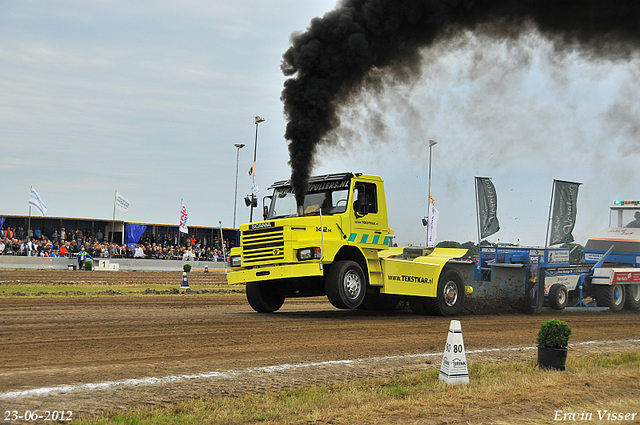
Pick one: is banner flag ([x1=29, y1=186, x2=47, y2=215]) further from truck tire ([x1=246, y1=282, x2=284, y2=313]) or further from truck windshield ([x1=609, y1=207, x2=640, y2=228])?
truck windshield ([x1=609, y1=207, x2=640, y2=228])

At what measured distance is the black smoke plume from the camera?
43.4 feet

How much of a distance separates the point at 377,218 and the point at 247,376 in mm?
7216

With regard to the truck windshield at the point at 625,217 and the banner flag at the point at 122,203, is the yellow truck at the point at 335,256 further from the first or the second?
the banner flag at the point at 122,203

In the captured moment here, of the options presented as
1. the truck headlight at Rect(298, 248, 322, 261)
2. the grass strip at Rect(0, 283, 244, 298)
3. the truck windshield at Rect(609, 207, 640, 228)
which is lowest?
the grass strip at Rect(0, 283, 244, 298)

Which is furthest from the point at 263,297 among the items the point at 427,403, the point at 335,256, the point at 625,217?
the point at 625,217

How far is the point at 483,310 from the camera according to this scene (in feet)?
50.6

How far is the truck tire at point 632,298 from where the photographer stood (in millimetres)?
18266

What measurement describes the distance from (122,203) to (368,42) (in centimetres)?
3356

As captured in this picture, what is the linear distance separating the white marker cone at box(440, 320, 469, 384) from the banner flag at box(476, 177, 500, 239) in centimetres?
2071

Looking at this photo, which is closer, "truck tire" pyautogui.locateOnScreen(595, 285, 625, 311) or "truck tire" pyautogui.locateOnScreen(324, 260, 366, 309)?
"truck tire" pyautogui.locateOnScreen(324, 260, 366, 309)

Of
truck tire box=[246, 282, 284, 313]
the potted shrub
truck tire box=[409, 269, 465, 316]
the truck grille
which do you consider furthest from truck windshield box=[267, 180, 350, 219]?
the potted shrub

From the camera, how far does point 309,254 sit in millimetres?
11844

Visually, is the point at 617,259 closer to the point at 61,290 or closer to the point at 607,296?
the point at 607,296

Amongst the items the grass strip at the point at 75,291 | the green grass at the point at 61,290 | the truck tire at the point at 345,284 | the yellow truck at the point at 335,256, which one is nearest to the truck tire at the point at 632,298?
the yellow truck at the point at 335,256
